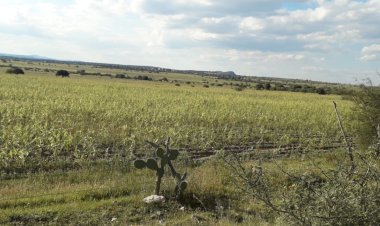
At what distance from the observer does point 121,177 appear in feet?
36.2

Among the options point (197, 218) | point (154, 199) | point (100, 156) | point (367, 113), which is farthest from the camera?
point (367, 113)

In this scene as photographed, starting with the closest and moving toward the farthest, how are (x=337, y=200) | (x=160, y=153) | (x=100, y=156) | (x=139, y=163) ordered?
(x=337, y=200)
(x=139, y=163)
(x=160, y=153)
(x=100, y=156)

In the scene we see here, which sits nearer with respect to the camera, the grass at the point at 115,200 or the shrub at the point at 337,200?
the shrub at the point at 337,200

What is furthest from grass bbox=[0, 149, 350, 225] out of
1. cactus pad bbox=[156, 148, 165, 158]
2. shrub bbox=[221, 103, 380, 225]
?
shrub bbox=[221, 103, 380, 225]

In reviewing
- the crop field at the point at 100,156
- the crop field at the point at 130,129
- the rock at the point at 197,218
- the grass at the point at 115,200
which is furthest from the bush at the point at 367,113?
the rock at the point at 197,218

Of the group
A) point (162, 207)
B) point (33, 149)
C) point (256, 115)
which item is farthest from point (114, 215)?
point (256, 115)

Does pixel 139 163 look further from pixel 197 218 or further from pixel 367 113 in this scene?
pixel 367 113

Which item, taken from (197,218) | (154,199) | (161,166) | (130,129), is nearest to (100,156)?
(161,166)

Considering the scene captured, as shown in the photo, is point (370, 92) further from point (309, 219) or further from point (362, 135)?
point (309, 219)

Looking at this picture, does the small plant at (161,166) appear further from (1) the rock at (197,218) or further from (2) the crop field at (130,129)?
(2) the crop field at (130,129)

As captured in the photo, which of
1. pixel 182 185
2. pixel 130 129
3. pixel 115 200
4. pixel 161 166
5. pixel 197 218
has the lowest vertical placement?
pixel 130 129

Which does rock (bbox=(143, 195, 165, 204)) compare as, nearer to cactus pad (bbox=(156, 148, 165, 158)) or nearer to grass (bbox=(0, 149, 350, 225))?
grass (bbox=(0, 149, 350, 225))

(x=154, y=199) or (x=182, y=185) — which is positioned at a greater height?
(x=182, y=185)

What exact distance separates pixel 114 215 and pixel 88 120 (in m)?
13.9
